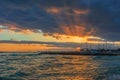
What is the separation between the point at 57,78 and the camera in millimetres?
40688

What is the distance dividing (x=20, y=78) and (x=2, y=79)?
114 inches

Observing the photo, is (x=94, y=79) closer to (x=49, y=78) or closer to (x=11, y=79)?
(x=49, y=78)

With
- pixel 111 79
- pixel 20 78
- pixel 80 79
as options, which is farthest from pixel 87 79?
pixel 20 78

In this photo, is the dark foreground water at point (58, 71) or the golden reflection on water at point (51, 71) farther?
the golden reflection on water at point (51, 71)

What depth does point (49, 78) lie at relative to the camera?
4050 centimetres

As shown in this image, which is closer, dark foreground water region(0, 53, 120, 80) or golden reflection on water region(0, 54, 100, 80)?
dark foreground water region(0, 53, 120, 80)

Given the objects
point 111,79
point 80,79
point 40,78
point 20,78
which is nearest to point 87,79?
point 80,79

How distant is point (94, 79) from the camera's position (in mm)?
38844

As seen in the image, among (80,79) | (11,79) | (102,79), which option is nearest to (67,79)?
(80,79)

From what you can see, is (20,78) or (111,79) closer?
(111,79)

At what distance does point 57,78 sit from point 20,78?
5770 millimetres

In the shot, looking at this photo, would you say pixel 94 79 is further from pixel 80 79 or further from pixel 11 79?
pixel 11 79

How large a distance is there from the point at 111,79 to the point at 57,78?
27.4ft

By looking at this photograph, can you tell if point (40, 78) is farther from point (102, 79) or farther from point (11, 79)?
point (102, 79)
